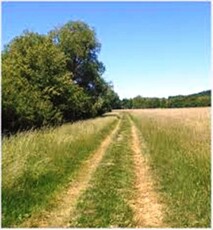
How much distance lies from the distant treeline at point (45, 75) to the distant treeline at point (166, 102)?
52325 millimetres

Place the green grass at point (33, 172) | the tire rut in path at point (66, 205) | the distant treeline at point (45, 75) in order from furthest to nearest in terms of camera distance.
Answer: the distant treeline at point (45, 75) < the green grass at point (33, 172) < the tire rut in path at point (66, 205)

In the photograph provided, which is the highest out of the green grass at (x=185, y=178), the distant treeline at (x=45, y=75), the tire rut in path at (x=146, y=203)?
the distant treeline at (x=45, y=75)

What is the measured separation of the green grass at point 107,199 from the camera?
8.14 m

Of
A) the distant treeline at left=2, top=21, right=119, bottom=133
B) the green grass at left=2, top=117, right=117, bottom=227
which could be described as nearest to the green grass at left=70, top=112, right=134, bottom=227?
the green grass at left=2, top=117, right=117, bottom=227

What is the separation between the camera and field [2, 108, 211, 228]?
325 inches

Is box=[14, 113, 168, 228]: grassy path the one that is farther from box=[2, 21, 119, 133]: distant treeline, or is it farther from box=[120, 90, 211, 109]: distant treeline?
box=[120, 90, 211, 109]: distant treeline

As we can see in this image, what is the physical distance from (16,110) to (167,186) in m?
10.3

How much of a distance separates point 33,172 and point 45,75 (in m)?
17.2

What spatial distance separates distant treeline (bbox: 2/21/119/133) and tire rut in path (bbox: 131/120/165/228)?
A: 7.66 metres

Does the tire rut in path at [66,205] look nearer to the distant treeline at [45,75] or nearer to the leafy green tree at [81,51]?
the distant treeline at [45,75]

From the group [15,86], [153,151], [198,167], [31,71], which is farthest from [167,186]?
[31,71]

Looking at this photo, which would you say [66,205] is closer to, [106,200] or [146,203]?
[106,200]

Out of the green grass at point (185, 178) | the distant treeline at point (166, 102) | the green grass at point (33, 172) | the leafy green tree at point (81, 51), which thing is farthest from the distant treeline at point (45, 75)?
the distant treeline at point (166, 102)

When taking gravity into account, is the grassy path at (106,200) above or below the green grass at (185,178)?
below
